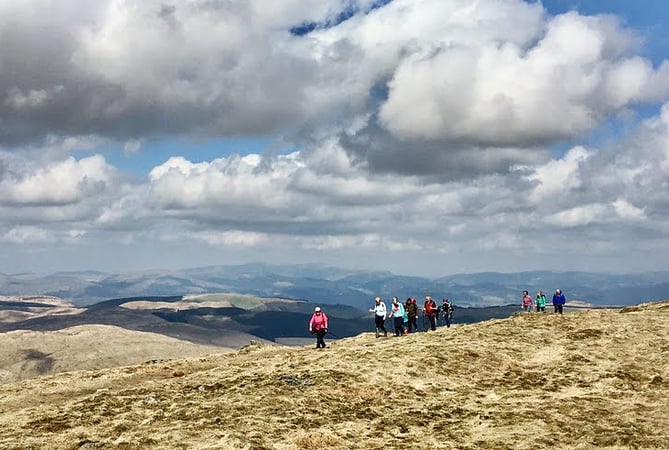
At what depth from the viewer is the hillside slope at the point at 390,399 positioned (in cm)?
2198

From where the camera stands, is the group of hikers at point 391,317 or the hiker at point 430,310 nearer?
the group of hikers at point 391,317

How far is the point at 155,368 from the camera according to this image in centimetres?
4238

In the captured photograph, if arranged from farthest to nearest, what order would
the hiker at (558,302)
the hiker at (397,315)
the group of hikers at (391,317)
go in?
the hiker at (558,302)
the hiker at (397,315)
the group of hikers at (391,317)

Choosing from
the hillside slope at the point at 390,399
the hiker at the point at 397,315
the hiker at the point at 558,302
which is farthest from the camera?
the hiker at the point at 558,302

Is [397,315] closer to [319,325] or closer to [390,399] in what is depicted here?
[319,325]

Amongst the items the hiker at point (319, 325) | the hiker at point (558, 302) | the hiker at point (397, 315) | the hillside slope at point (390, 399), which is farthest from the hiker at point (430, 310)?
the hiker at point (558, 302)

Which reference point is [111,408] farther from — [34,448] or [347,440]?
[347,440]

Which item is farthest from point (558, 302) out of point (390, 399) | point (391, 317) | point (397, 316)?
point (390, 399)

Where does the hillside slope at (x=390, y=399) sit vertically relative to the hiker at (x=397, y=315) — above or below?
below

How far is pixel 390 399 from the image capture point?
28.2 metres

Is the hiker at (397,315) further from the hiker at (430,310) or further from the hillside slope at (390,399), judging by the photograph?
the hillside slope at (390,399)

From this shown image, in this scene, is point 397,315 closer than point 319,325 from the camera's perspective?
No

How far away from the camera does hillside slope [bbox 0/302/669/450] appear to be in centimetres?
2198

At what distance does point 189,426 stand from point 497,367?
2057 cm
